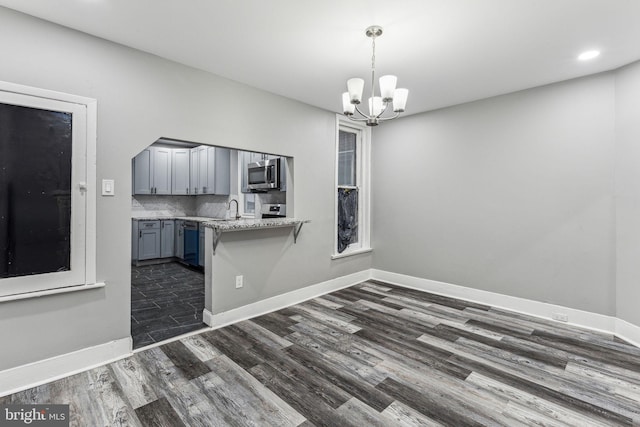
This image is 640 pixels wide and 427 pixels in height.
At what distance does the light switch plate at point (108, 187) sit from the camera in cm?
241

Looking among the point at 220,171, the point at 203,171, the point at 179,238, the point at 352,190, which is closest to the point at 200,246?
the point at 179,238

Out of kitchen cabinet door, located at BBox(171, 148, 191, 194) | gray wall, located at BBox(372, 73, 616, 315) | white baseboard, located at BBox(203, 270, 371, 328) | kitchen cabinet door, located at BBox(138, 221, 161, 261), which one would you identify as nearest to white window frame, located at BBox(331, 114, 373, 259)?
gray wall, located at BBox(372, 73, 616, 315)

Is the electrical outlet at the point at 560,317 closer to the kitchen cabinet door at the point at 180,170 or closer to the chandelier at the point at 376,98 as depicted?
the chandelier at the point at 376,98

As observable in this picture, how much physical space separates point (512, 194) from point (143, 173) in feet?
20.2

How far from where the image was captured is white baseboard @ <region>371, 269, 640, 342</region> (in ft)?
9.95

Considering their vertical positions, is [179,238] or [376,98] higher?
[376,98]

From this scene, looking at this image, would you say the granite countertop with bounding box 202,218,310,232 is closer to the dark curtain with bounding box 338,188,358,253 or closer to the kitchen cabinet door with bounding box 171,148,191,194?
the dark curtain with bounding box 338,188,358,253

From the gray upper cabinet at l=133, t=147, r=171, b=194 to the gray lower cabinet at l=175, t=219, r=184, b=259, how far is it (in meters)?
0.77

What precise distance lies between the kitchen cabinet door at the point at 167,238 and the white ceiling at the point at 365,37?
3.87 meters

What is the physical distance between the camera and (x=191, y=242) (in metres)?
5.52

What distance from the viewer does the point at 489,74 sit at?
10.0 ft

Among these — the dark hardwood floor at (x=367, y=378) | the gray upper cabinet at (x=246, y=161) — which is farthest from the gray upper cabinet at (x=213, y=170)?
the dark hardwood floor at (x=367, y=378)

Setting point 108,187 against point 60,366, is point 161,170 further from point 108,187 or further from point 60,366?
point 60,366

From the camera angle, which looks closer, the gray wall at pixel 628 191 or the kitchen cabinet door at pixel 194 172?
the gray wall at pixel 628 191
